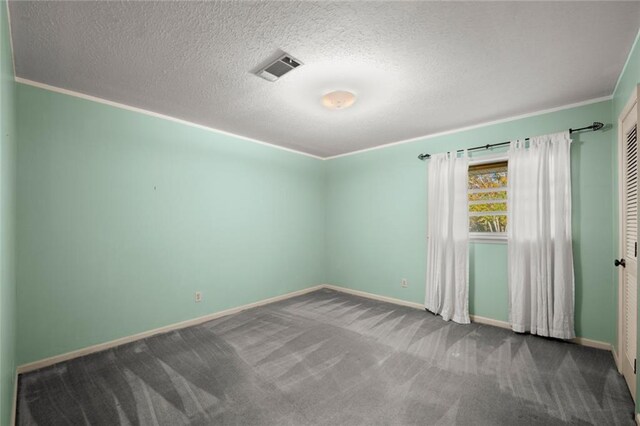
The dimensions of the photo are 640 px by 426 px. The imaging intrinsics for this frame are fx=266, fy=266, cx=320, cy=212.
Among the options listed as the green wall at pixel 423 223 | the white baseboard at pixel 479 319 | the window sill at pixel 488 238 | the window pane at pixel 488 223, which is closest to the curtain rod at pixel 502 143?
the green wall at pixel 423 223

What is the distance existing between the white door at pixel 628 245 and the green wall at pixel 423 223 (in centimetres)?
41

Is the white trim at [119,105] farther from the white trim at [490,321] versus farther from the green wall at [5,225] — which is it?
the white trim at [490,321]

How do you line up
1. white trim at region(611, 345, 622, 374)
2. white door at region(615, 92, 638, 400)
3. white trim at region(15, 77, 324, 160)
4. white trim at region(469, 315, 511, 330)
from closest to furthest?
white door at region(615, 92, 638, 400), white trim at region(611, 345, 622, 374), white trim at region(15, 77, 324, 160), white trim at region(469, 315, 511, 330)

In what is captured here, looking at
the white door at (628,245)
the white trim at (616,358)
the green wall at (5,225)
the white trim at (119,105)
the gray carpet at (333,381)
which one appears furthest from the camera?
the white trim at (119,105)

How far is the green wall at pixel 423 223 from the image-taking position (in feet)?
8.82

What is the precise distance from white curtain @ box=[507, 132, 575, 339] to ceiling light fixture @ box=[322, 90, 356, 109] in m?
2.12

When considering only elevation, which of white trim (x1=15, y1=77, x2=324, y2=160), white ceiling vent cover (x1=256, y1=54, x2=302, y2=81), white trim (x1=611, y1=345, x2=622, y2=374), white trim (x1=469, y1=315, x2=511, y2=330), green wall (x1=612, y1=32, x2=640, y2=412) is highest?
white ceiling vent cover (x1=256, y1=54, x2=302, y2=81)

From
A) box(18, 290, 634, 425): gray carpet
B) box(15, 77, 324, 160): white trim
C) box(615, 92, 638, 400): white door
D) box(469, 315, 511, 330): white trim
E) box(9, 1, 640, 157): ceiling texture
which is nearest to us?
box(9, 1, 640, 157): ceiling texture

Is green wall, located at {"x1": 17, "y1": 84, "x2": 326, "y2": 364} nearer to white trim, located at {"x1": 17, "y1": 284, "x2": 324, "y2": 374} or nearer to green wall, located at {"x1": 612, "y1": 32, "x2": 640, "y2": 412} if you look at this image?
white trim, located at {"x1": 17, "y1": 284, "x2": 324, "y2": 374}

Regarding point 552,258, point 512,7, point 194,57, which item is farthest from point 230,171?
point 552,258

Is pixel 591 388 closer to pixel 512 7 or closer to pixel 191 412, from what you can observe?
pixel 512 7

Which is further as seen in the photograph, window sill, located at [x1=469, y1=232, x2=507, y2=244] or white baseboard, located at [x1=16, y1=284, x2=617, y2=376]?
window sill, located at [x1=469, y1=232, x2=507, y2=244]

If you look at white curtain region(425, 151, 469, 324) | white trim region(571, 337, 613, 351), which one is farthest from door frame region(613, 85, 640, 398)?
white curtain region(425, 151, 469, 324)

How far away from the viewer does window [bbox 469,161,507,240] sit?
11.1ft
